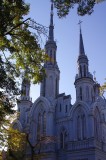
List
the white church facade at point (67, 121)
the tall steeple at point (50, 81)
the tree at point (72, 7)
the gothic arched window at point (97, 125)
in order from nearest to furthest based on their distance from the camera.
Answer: the tree at point (72, 7) < the white church facade at point (67, 121) < the gothic arched window at point (97, 125) < the tall steeple at point (50, 81)

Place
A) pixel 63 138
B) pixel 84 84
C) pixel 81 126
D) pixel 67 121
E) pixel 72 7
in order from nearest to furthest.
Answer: pixel 72 7 → pixel 81 126 → pixel 63 138 → pixel 67 121 → pixel 84 84

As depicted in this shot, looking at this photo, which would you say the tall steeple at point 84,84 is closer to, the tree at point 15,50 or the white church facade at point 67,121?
the white church facade at point 67,121

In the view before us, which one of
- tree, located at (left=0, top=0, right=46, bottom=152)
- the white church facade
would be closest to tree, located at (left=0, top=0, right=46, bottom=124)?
tree, located at (left=0, top=0, right=46, bottom=152)

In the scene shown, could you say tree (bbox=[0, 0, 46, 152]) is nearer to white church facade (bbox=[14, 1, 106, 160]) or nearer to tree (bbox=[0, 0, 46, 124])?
tree (bbox=[0, 0, 46, 124])

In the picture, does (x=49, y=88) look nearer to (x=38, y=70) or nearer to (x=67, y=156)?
(x=67, y=156)

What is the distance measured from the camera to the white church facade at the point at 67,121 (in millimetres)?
37625

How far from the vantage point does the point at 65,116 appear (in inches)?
1655

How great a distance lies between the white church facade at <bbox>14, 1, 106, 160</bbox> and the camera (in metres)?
37.6

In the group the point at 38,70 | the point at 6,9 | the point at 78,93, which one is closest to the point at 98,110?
the point at 78,93

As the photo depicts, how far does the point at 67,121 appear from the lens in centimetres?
4156

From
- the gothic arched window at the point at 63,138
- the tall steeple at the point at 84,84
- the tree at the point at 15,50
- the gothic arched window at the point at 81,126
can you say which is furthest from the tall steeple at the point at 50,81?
the tree at the point at 15,50

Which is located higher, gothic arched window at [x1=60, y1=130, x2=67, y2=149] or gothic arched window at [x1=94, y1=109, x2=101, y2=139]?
gothic arched window at [x1=94, y1=109, x2=101, y2=139]

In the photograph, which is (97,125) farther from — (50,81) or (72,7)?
(72,7)

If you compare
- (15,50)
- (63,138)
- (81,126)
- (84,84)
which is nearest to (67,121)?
(63,138)
